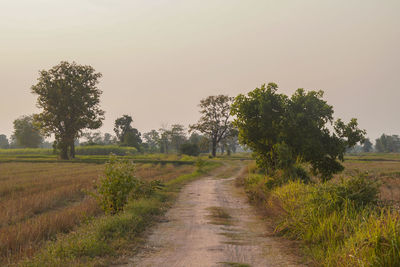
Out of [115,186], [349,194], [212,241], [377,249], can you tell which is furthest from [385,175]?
[377,249]

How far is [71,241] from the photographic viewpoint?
7.89 meters

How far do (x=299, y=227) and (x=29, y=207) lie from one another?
36.1ft

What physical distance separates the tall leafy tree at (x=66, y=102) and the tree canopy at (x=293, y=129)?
4962 centimetres

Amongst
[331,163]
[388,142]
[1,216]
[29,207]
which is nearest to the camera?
[1,216]

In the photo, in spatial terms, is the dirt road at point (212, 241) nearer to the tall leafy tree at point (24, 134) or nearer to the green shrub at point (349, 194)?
the green shrub at point (349, 194)

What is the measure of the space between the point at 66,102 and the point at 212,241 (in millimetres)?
56415

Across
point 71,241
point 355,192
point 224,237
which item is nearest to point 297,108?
point 355,192

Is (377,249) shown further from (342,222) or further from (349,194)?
(349,194)

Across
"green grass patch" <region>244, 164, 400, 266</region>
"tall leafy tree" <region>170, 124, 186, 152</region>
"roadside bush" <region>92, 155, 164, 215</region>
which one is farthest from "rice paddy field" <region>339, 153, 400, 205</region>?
"tall leafy tree" <region>170, 124, 186, 152</region>

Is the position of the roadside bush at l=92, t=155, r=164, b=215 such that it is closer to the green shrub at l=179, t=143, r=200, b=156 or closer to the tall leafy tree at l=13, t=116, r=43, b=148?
the green shrub at l=179, t=143, r=200, b=156

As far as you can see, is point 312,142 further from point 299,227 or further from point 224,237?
point 224,237

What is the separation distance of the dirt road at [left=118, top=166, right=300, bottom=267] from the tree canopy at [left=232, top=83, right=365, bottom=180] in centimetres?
425

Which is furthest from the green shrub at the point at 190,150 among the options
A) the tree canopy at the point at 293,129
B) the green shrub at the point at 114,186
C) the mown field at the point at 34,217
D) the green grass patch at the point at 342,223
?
the green shrub at the point at 114,186

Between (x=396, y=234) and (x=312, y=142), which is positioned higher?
(x=312, y=142)
